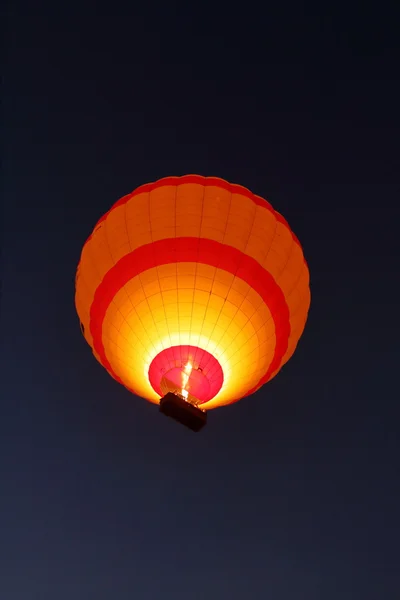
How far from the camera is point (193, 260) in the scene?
6.27m

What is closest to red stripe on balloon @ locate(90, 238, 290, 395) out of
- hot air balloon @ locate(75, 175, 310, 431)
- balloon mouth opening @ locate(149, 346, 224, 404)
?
hot air balloon @ locate(75, 175, 310, 431)

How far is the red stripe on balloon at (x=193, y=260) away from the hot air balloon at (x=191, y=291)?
0.04 feet

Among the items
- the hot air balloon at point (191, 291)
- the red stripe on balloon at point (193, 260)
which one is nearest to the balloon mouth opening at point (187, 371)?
the hot air balloon at point (191, 291)

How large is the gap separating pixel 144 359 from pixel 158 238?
1.30m

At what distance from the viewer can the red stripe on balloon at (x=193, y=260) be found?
6.29 metres

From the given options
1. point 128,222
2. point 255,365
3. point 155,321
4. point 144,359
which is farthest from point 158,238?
point 255,365

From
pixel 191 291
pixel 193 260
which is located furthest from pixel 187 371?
pixel 193 260

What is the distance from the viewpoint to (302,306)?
690cm

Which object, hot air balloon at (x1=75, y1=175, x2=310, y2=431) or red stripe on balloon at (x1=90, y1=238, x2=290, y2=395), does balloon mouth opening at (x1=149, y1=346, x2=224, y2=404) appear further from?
red stripe on balloon at (x1=90, y1=238, x2=290, y2=395)

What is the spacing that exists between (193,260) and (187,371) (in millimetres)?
1165

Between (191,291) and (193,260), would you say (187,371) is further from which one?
(193,260)

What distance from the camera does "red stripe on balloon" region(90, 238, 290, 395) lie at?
629 cm

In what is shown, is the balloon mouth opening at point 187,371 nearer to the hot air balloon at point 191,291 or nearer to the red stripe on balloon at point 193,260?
the hot air balloon at point 191,291

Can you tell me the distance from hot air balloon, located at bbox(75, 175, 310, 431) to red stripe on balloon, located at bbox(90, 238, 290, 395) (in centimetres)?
1
